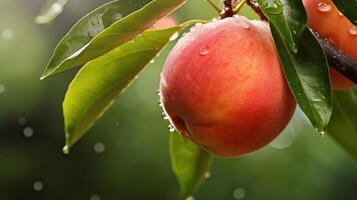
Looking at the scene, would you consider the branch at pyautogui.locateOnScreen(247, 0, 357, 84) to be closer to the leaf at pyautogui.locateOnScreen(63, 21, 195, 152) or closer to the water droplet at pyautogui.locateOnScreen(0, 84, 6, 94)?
the leaf at pyautogui.locateOnScreen(63, 21, 195, 152)

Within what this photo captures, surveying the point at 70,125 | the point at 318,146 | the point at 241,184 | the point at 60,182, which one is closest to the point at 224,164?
the point at 241,184

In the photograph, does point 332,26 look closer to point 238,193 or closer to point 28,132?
point 238,193

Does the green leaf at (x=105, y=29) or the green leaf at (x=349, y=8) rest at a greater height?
the green leaf at (x=105, y=29)

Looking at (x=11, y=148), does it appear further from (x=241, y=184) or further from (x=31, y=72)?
(x=241, y=184)

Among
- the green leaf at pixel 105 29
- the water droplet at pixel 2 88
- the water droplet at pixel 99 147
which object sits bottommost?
the water droplet at pixel 99 147

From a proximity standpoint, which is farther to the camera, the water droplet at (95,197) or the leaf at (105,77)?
the water droplet at (95,197)

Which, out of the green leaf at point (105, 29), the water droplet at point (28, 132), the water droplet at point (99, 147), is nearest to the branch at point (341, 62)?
the green leaf at point (105, 29)

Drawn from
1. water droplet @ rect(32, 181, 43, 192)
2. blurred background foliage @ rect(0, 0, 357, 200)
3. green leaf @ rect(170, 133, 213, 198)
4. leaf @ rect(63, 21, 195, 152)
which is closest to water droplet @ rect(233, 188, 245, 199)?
blurred background foliage @ rect(0, 0, 357, 200)

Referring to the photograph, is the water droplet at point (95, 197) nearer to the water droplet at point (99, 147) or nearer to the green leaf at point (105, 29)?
the water droplet at point (99, 147)
